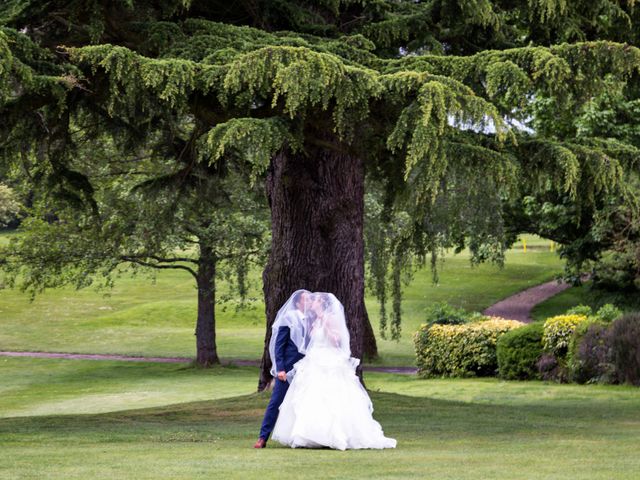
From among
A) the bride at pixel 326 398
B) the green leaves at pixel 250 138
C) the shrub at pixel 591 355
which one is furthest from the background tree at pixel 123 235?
the bride at pixel 326 398

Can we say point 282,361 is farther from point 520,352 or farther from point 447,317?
point 447,317

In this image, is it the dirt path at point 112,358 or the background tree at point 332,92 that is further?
the dirt path at point 112,358

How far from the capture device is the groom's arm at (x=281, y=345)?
10953mm

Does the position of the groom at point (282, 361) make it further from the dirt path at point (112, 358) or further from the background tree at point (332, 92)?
the dirt path at point (112, 358)

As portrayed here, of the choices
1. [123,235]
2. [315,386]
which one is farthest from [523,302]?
[315,386]

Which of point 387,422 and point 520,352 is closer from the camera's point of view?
point 387,422

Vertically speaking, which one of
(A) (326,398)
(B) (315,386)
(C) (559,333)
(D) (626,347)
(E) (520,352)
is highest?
(B) (315,386)

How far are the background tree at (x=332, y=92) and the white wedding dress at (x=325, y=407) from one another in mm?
2118

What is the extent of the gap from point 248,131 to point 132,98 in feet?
5.72

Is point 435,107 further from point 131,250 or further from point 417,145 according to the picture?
point 131,250

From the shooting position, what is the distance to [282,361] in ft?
→ 36.1

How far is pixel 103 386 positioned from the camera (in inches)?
1227

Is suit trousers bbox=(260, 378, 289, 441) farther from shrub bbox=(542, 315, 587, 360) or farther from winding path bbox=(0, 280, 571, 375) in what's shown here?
winding path bbox=(0, 280, 571, 375)

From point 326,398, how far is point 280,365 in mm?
601
